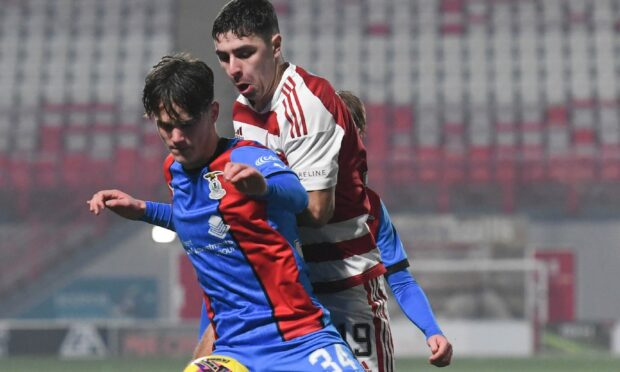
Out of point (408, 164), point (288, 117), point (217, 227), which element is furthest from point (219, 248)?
point (408, 164)

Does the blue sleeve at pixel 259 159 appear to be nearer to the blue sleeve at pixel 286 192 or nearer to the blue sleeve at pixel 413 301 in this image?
the blue sleeve at pixel 286 192

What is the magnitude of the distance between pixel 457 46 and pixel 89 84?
598 cm

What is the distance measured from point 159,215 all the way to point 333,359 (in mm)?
582

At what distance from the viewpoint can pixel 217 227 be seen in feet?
7.25

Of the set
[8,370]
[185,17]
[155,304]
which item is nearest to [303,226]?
[185,17]

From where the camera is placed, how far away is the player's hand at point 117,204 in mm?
2334

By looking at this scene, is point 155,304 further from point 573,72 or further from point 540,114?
point 573,72

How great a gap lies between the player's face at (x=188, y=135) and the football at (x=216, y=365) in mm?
406

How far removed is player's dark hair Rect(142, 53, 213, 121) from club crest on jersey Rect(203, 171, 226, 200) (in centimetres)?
13

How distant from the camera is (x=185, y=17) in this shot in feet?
15.0

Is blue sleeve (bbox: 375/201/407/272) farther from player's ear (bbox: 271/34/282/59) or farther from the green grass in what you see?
the green grass

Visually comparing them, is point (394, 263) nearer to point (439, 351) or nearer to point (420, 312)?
point (420, 312)

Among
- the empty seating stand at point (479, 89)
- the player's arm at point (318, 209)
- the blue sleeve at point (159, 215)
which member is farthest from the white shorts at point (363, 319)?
the empty seating stand at point (479, 89)

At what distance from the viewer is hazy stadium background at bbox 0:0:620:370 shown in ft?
41.3
